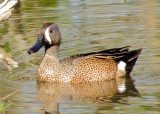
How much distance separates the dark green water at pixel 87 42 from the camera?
32.1 feet

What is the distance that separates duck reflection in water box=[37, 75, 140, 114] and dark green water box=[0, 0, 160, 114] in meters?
0.01

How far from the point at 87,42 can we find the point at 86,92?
2.82m

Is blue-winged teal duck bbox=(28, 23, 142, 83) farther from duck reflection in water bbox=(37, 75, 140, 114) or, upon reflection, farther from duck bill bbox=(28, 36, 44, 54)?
duck reflection in water bbox=(37, 75, 140, 114)

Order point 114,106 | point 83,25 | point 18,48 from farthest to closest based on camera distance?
point 83,25 < point 18,48 < point 114,106

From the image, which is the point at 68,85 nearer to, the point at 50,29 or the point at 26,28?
the point at 50,29

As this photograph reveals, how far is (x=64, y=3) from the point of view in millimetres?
16484

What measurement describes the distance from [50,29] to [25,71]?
31.3 inches

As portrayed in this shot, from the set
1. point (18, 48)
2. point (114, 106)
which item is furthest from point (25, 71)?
point (114, 106)

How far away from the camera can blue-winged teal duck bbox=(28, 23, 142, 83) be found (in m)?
11.4

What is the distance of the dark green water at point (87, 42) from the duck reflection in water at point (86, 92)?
1 centimetres

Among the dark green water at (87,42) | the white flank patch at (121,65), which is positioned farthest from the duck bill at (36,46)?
the white flank patch at (121,65)

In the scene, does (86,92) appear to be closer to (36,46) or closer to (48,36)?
(36,46)

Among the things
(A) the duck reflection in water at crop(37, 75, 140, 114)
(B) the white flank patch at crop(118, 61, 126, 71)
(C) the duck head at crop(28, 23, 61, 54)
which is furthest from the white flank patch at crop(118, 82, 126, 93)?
(C) the duck head at crop(28, 23, 61, 54)

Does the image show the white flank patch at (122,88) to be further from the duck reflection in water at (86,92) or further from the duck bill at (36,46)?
the duck bill at (36,46)
